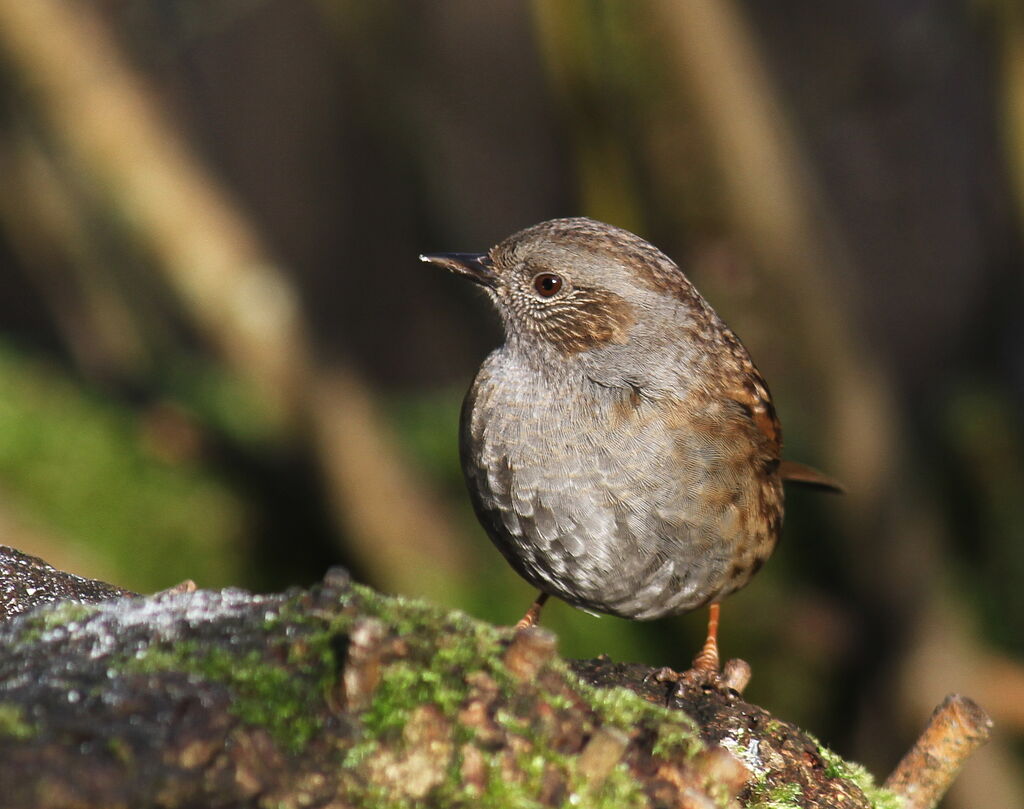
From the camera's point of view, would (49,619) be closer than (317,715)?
No

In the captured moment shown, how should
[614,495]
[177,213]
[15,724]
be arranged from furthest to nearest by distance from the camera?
[177,213]
[614,495]
[15,724]

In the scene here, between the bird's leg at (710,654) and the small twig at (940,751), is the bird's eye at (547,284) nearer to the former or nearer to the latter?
the bird's leg at (710,654)

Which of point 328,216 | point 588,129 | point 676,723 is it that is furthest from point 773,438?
point 328,216

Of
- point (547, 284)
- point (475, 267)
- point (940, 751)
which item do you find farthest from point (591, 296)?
point (940, 751)

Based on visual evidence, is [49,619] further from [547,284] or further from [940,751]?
[547,284]

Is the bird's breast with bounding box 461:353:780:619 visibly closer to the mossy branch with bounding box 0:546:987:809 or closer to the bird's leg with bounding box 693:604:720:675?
the bird's leg with bounding box 693:604:720:675

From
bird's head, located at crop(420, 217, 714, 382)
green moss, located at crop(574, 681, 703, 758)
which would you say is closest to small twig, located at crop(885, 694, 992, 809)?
green moss, located at crop(574, 681, 703, 758)
